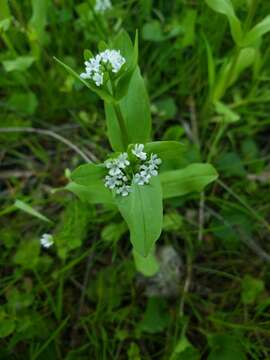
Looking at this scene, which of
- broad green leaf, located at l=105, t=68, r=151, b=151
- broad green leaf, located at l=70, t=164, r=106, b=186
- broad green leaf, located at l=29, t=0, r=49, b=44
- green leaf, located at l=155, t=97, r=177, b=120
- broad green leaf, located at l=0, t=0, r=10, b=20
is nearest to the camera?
broad green leaf, located at l=70, t=164, r=106, b=186

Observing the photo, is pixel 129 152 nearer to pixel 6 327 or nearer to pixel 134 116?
pixel 134 116

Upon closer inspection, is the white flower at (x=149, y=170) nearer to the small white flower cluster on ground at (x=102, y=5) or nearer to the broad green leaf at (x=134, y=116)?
the broad green leaf at (x=134, y=116)

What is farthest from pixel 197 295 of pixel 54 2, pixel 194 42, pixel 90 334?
pixel 54 2

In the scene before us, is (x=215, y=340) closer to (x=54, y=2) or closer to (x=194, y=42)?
(x=194, y=42)

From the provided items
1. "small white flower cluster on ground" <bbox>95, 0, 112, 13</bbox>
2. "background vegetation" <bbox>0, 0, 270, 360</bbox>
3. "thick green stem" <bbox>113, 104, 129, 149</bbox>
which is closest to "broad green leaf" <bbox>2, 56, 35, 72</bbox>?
"background vegetation" <bbox>0, 0, 270, 360</bbox>

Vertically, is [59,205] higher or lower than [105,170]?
lower

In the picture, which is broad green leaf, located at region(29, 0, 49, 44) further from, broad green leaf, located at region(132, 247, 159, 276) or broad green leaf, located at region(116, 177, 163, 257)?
broad green leaf, located at region(132, 247, 159, 276)

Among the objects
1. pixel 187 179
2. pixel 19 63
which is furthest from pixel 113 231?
pixel 19 63
